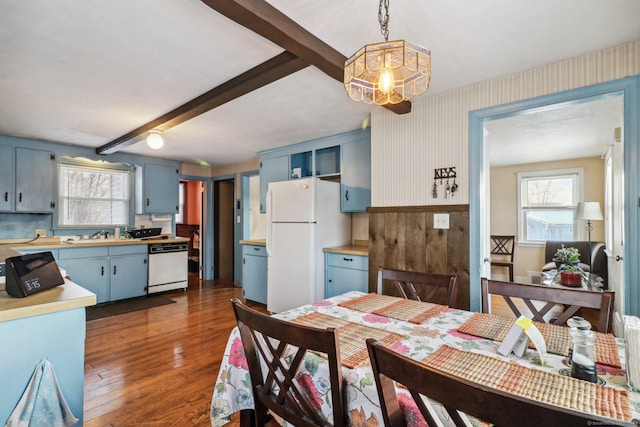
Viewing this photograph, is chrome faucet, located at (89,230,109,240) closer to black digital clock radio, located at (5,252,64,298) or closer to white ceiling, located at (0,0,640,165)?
white ceiling, located at (0,0,640,165)

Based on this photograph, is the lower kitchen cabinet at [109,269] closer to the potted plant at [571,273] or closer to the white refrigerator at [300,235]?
the white refrigerator at [300,235]

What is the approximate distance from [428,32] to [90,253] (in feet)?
15.0

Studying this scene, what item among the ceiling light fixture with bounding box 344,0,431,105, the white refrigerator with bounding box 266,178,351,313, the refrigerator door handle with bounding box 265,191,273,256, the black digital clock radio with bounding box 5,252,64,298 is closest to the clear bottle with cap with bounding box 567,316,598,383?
the ceiling light fixture with bounding box 344,0,431,105

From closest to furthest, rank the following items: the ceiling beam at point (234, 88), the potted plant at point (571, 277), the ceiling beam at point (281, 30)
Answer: the ceiling beam at point (281, 30) → the ceiling beam at point (234, 88) → the potted plant at point (571, 277)

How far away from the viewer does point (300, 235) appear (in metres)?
3.49

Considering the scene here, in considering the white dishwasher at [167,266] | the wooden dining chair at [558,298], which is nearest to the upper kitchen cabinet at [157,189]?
the white dishwasher at [167,266]

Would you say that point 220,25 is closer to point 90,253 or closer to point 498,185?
point 90,253

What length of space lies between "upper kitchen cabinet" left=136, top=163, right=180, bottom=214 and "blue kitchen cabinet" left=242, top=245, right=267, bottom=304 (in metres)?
1.73

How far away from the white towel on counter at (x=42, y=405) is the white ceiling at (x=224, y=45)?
169 centimetres

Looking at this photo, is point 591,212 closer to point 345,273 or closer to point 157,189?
point 345,273

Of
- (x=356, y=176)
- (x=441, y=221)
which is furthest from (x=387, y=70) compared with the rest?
(x=356, y=176)

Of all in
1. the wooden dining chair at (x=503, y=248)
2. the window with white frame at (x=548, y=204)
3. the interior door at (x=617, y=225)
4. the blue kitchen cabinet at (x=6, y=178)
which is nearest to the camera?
the interior door at (x=617, y=225)

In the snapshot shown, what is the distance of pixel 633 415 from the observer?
0.72 m

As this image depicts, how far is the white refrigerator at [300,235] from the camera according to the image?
134 inches
